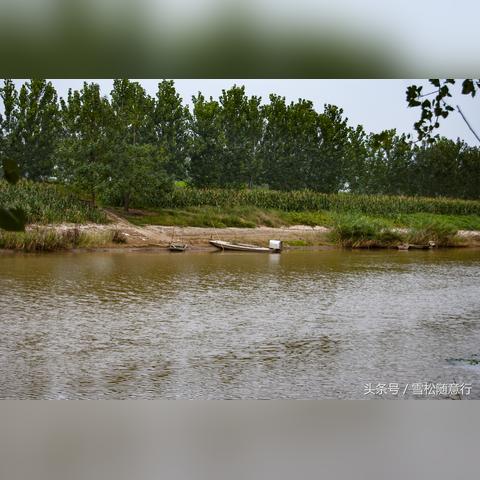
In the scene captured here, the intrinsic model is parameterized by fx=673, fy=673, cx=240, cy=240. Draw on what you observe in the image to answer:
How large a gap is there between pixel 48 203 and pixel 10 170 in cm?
562

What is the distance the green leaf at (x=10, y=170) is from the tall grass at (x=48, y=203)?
16.3ft

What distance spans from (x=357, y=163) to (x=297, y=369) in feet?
9.57

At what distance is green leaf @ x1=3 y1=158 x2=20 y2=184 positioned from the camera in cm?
75

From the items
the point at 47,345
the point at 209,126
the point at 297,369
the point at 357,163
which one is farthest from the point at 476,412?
the point at 209,126

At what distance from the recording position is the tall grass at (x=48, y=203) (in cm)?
568

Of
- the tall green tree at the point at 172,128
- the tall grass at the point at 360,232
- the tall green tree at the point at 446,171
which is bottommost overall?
the tall grass at the point at 360,232

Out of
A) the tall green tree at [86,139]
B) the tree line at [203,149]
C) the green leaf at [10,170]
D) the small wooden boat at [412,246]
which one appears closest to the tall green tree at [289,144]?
the tree line at [203,149]

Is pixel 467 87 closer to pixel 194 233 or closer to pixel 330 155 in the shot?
pixel 330 155

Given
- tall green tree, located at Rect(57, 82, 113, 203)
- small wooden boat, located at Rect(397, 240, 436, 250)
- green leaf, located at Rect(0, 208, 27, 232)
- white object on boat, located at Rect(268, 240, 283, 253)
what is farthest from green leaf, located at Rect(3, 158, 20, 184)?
small wooden boat, located at Rect(397, 240, 436, 250)

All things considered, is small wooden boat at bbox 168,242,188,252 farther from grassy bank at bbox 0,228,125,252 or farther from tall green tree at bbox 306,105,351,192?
tall green tree at bbox 306,105,351,192

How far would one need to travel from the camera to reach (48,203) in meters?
6.17

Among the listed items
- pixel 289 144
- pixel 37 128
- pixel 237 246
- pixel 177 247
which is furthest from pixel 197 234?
pixel 37 128

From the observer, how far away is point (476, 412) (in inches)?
119

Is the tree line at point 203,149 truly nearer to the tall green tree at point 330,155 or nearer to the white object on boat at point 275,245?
the tall green tree at point 330,155
